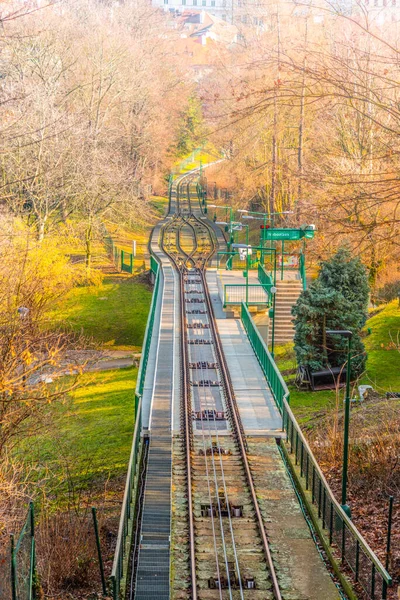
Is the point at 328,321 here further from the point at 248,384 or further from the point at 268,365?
the point at 248,384

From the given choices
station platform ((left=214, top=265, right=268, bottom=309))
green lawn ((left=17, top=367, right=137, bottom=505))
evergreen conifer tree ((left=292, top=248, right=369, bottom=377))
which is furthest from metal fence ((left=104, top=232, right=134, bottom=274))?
evergreen conifer tree ((left=292, top=248, right=369, bottom=377))

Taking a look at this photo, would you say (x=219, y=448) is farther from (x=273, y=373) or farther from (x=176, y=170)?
(x=176, y=170)

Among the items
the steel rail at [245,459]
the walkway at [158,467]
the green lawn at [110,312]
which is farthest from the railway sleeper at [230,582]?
the green lawn at [110,312]

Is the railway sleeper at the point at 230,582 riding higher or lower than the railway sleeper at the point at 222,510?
lower

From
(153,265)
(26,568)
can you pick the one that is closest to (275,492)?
(26,568)

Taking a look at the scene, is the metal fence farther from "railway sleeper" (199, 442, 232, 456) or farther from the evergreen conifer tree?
"railway sleeper" (199, 442, 232, 456)

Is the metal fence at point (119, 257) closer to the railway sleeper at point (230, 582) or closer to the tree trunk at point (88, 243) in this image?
the tree trunk at point (88, 243)

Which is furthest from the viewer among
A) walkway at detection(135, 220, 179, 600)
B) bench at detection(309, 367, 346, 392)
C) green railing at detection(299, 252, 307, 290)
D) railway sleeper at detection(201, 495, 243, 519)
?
green railing at detection(299, 252, 307, 290)

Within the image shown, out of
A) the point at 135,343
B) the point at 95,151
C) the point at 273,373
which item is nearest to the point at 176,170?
the point at 95,151
